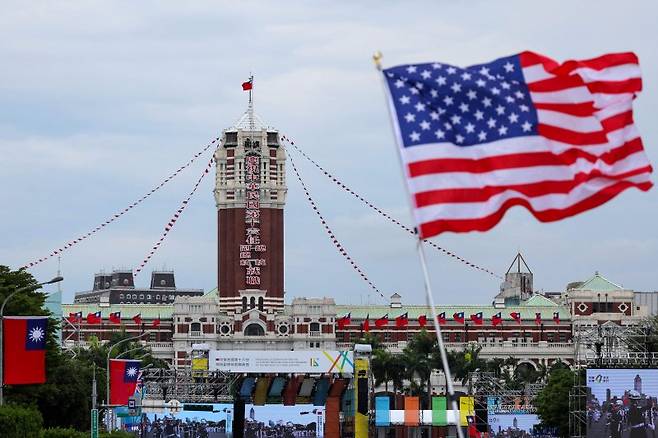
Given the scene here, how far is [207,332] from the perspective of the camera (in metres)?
189

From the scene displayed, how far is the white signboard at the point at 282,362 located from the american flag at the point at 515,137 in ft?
320

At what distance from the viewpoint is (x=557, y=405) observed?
367ft

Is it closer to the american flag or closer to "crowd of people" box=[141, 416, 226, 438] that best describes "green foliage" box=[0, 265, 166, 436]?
"crowd of people" box=[141, 416, 226, 438]

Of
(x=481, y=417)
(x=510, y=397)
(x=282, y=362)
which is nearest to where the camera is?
(x=481, y=417)

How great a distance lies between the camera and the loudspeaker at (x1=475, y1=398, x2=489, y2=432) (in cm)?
10509

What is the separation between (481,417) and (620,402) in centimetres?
2231

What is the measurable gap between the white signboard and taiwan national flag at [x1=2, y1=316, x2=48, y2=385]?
6570 cm

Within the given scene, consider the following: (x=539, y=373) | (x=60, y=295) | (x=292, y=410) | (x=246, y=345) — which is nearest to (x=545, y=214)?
(x=292, y=410)

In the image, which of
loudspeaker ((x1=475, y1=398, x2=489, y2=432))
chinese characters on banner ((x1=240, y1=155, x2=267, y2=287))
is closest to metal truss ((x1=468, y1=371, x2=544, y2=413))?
loudspeaker ((x1=475, y1=398, x2=489, y2=432))

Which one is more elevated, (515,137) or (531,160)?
(515,137)

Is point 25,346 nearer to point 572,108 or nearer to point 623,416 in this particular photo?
point 572,108

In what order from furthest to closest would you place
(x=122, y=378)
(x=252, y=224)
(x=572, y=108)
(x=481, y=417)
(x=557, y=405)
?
(x=252, y=224)
(x=557, y=405)
(x=481, y=417)
(x=122, y=378)
(x=572, y=108)

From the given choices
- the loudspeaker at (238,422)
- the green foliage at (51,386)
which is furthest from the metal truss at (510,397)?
the green foliage at (51,386)

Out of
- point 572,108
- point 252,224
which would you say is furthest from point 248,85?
point 572,108
